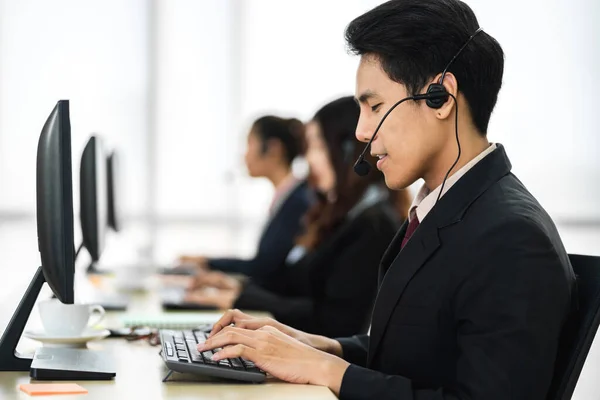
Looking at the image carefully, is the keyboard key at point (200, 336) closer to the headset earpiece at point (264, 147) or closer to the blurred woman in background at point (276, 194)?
the blurred woman in background at point (276, 194)

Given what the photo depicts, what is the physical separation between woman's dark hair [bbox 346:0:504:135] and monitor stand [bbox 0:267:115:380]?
2.32ft

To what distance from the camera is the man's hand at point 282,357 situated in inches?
53.1

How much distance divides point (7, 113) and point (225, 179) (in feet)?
4.55

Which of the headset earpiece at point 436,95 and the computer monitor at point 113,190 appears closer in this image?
the headset earpiece at point 436,95

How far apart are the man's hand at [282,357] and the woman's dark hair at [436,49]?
475mm

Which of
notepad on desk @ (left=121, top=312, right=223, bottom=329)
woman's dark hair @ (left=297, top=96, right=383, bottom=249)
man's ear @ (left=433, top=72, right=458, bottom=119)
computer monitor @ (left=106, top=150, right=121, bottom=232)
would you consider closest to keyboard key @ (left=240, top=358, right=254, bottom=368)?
man's ear @ (left=433, top=72, right=458, bottom=119)

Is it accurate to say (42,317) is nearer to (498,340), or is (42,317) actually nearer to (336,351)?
(336,351)

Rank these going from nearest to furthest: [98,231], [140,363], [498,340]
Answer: [498,340], [140,363], [98,231]

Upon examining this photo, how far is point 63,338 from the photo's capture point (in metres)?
1.65

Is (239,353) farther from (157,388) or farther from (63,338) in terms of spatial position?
(63,338)

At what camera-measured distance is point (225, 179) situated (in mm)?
5305

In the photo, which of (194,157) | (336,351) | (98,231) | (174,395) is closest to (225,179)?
(194,157)

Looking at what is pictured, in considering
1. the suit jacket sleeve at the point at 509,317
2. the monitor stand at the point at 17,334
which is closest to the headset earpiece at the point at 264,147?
the monitor stand at the point at 17,334

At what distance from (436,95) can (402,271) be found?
297mm
